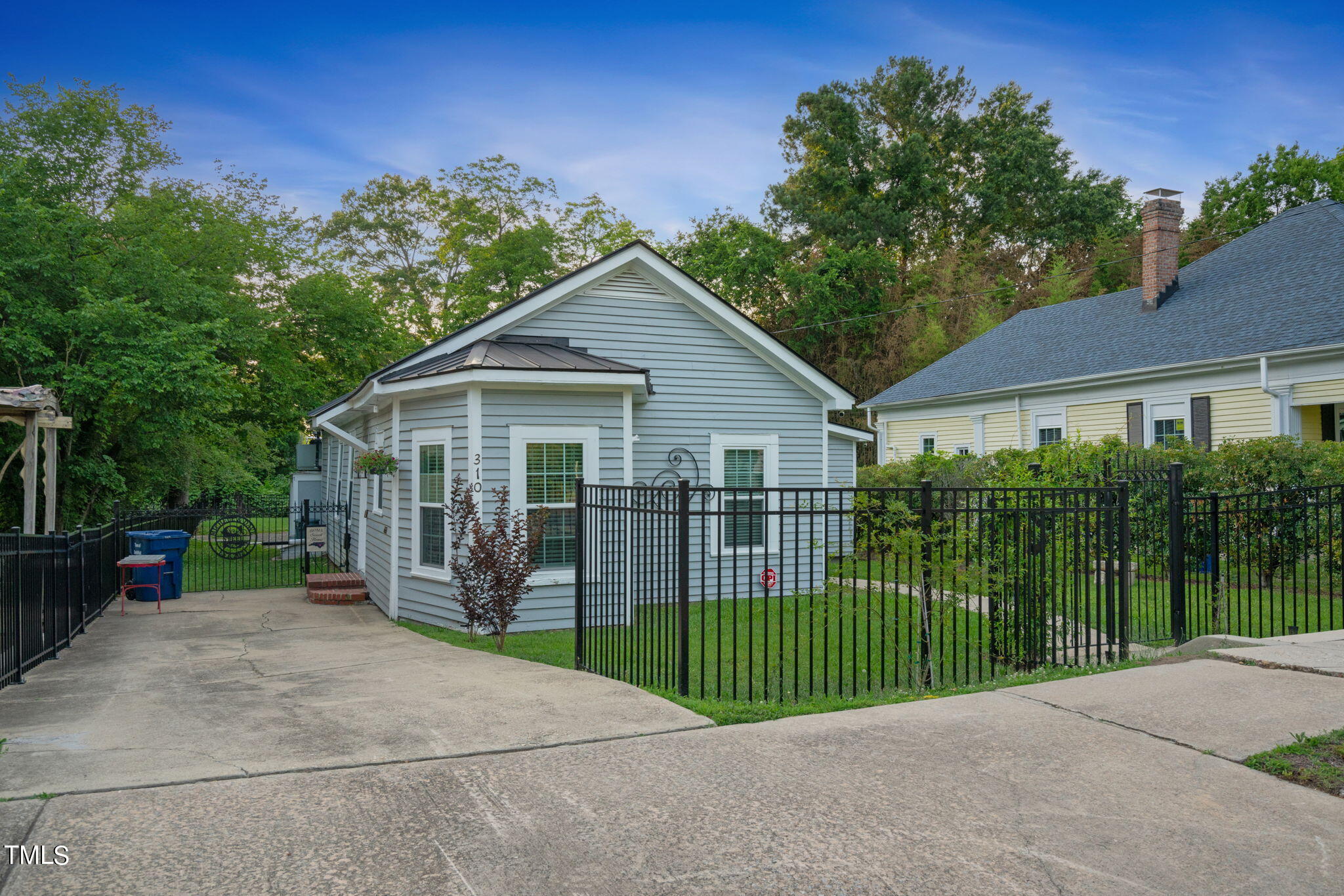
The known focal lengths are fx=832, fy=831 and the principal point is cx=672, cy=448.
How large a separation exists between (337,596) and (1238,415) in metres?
17.6

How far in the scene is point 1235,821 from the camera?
3.77m

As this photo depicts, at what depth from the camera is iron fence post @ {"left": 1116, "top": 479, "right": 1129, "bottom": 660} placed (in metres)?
Result: 6.99

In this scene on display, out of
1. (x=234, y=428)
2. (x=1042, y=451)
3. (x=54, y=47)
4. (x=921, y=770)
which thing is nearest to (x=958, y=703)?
(x=921, y=770)

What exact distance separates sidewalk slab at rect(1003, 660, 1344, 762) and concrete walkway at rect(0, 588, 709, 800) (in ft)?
8.84

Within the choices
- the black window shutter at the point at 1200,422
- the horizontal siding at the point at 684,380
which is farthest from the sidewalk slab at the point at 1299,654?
the black window shutter at the point at 1200,422

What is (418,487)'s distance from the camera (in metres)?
11.1

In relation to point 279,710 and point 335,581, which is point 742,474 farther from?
point 279,710

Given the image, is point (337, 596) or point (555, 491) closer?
point (555, 491)

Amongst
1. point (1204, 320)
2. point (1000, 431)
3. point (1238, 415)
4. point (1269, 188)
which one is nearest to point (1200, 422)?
point (1238, 415)

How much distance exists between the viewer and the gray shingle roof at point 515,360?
1017 cm

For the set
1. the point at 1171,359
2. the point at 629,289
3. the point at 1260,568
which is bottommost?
the point at 1260,568

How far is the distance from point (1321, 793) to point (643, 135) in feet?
58.7

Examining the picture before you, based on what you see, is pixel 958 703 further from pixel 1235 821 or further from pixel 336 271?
pixel 336 271

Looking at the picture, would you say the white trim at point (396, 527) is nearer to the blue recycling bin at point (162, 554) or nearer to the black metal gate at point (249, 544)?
the blue recycling bin at point (162, 554)
